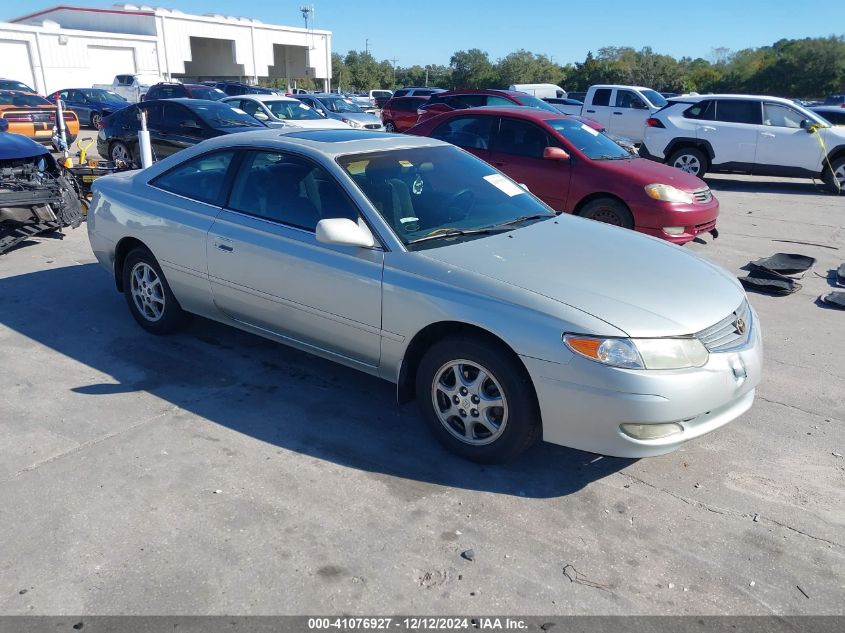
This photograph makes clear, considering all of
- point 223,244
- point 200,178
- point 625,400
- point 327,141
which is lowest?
point 625,400

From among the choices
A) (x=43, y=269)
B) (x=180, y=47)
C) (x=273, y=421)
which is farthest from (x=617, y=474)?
(x=180, y=47)

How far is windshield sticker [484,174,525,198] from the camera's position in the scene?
4648mm

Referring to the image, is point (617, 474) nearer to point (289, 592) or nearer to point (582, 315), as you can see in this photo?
point (582, 315)

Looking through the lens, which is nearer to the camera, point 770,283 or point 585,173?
point 770,283

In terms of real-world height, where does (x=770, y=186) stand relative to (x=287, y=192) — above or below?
below

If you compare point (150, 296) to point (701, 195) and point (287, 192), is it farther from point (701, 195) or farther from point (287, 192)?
point (701, 195)

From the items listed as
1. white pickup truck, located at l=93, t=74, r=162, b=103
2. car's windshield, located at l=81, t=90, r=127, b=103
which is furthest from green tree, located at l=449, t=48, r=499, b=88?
car's windshield, located at l=81, t=90, r=127, b=103

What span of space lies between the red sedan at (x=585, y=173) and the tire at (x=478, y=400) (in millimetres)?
4848

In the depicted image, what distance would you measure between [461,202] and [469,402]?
4.59 ft

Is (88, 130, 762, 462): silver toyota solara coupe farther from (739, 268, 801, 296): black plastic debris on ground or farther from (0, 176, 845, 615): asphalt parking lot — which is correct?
(739, 268, 801, 296): black plastic debris on ground

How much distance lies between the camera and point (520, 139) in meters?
8.62

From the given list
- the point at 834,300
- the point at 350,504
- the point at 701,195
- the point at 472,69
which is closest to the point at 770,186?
the point at 701,195

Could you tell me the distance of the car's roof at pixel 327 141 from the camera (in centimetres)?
429

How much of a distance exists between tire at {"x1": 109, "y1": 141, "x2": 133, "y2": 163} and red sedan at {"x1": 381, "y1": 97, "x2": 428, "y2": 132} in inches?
362
